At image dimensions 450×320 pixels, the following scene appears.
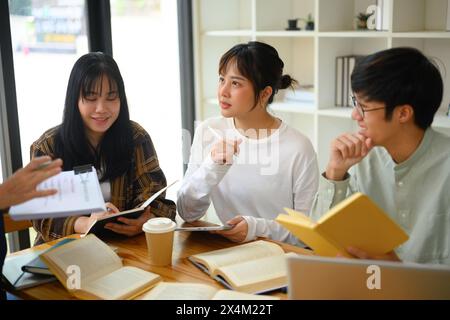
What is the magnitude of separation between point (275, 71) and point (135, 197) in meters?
0.72

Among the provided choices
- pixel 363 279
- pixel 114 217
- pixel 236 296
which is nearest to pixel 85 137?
pixel 114 217

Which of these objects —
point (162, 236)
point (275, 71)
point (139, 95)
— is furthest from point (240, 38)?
point (162, 236)

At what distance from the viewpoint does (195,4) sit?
343 cm

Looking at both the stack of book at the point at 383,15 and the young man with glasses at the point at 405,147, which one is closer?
the young man with glasses at the point at 405,147

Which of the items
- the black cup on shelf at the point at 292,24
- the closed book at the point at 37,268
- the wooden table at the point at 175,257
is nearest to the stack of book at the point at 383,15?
the black cup on shelf at the point at 292,24

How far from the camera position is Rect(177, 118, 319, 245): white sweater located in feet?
6.62

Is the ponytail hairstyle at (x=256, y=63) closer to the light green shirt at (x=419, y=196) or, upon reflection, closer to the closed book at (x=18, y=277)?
the light green shirt at (x=419, y=196)

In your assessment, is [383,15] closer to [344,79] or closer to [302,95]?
[344,79]

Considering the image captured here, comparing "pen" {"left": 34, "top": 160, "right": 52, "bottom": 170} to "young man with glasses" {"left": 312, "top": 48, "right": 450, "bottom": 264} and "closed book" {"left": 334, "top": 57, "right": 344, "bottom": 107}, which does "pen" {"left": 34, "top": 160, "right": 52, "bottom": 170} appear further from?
"closed book" {"left": 334, "top": 57, "right": 344, "bottom": 107}

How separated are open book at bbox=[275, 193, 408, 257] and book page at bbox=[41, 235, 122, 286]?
53 centimetres

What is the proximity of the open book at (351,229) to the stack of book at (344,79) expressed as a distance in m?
1.94

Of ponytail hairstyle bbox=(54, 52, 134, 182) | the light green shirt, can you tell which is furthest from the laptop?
ponytail hairstyle bbox=(54, 52, 134, 182)

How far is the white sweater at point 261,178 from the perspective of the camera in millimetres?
2018
